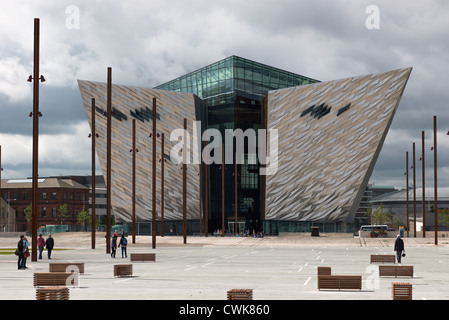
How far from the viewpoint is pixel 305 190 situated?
80.9 meters

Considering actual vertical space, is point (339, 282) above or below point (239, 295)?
below

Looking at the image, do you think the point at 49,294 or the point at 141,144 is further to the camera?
the point at 141,144

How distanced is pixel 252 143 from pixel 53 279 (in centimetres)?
7027

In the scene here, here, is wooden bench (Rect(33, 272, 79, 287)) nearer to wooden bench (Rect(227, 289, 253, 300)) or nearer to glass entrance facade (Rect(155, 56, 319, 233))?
wooden bench (Rect(227, 289, 253, 300))

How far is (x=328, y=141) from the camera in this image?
78.0 metres

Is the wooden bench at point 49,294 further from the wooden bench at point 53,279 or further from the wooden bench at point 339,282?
the wooden bench at point 339,282

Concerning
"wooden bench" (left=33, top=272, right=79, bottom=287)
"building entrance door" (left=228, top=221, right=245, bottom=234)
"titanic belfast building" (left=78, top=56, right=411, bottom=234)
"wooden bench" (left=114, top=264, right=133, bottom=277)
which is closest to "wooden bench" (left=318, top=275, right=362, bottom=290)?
"wooden bench" (left=33, top=272, right=79, bottom=287)

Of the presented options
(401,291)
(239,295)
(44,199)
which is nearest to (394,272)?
(401,291)

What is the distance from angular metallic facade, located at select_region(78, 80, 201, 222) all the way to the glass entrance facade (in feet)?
14.7

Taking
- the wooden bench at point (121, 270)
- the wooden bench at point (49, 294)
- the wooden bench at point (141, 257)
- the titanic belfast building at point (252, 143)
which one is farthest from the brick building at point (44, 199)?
the wooden bench at point (49, 294)

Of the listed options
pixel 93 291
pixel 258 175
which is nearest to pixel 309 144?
pixel 258 175

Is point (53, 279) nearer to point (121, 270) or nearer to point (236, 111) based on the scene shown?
point (121, 270)

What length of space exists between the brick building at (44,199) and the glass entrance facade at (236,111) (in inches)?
1876

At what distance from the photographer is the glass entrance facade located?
87.0 metres
